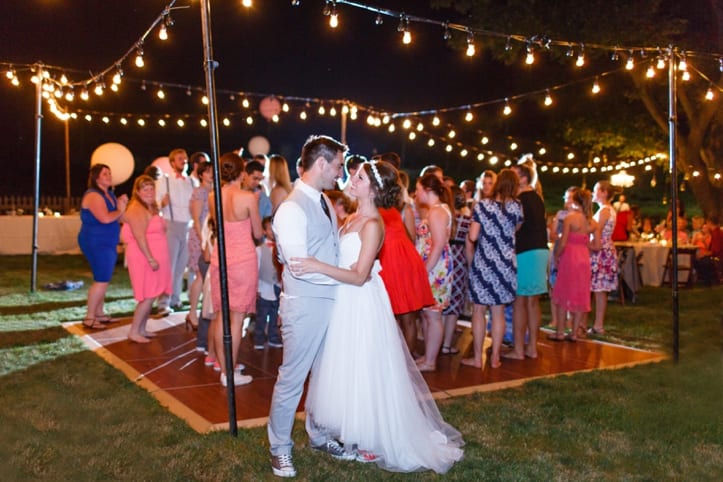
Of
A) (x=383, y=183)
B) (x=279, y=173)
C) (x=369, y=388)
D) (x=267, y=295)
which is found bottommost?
(x=369, y=388)

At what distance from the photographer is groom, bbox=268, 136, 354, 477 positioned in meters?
3.38

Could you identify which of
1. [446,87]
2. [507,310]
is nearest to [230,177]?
[507,310]

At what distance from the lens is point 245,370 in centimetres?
562

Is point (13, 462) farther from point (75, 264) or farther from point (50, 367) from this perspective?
point (75, 264)

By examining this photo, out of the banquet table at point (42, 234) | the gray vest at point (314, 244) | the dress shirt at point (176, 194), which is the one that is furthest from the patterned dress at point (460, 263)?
the banquet table at point (42, 234)

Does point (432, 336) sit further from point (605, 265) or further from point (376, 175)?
point (605, 265)

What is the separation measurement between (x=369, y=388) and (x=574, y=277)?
13.5 ft

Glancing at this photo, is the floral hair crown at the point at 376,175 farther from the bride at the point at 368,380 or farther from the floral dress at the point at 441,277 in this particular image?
the floral dress at the point at 441,277

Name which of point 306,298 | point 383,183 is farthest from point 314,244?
point 383,183

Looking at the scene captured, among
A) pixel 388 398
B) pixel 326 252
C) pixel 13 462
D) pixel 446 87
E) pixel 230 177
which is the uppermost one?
pixel 446 87

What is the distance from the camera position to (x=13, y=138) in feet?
61.8

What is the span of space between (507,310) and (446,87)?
36.2 feet

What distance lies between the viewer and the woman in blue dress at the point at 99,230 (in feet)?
23.1

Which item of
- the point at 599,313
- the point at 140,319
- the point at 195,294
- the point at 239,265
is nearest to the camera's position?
the point at 239,265
